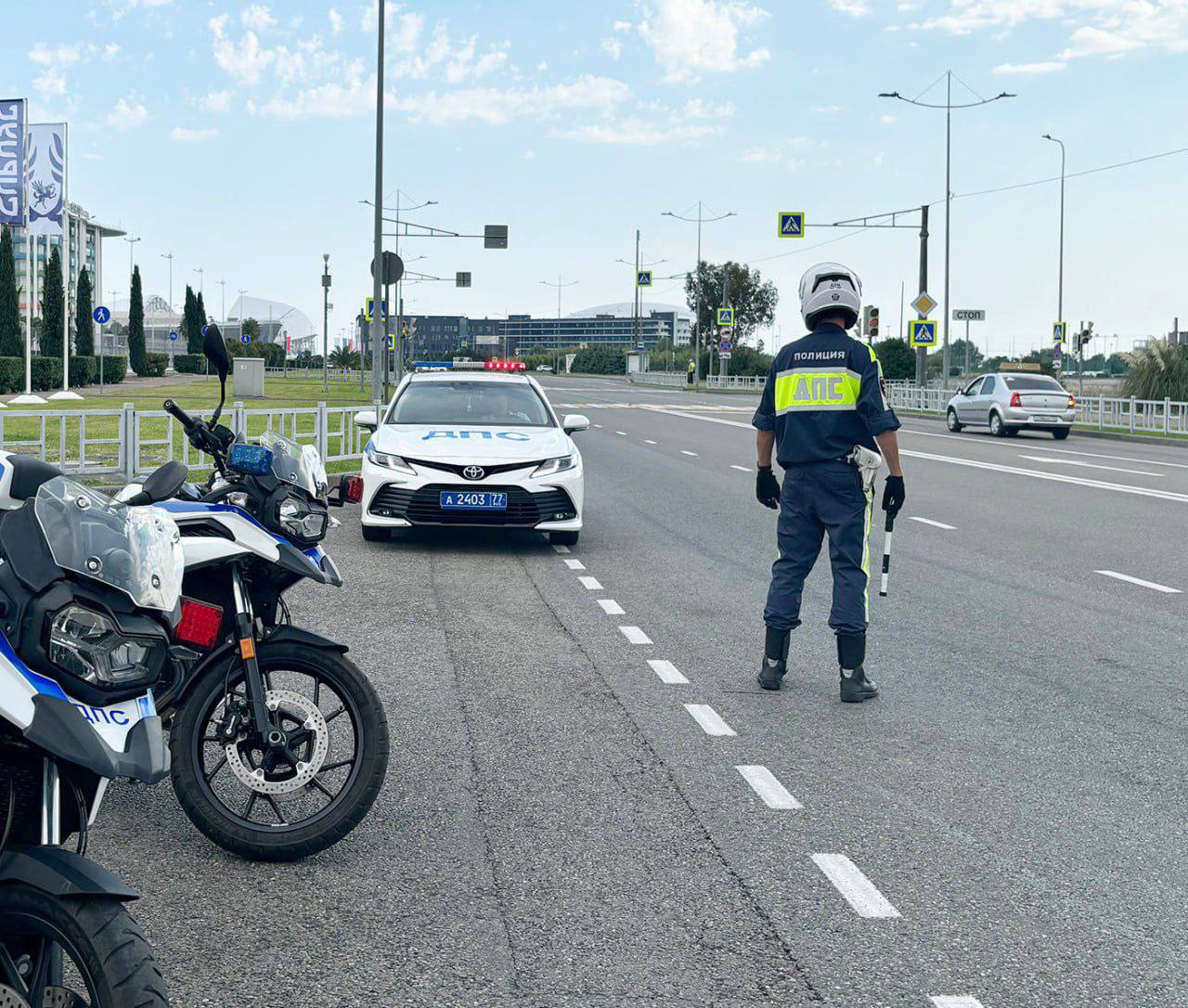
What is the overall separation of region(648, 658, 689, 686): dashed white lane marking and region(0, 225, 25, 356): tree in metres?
59.1

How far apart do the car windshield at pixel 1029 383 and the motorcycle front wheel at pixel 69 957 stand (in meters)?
32.8

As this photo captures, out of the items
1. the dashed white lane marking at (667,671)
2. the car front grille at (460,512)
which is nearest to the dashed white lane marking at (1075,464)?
the car front grille at (460,512)

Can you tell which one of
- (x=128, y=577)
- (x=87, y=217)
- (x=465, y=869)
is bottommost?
(x=465, y=869)

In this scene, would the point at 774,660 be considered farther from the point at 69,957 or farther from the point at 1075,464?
the point at 1075,464

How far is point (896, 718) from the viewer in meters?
6.41

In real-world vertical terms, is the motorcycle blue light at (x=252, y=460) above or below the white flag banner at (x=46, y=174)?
below

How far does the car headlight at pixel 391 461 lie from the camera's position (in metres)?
11.7

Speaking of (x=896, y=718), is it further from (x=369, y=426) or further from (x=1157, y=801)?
(x=369, y=426)

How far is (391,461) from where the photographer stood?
1185cm

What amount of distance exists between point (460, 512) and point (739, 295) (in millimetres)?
107291

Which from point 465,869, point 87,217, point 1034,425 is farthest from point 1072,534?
point 87,217

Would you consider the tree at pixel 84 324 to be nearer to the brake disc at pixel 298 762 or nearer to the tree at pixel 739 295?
the tree at pixel 739 295

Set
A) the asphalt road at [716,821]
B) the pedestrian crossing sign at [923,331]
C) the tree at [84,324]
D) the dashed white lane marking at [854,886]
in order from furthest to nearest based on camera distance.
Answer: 1. the tree at [84,324]
2. the pedestrian crossing sign at [923,331]
3. the dashed white lane marking at [854,886]
4. the asphalt road at [716,821]

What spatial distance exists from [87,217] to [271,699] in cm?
13543
